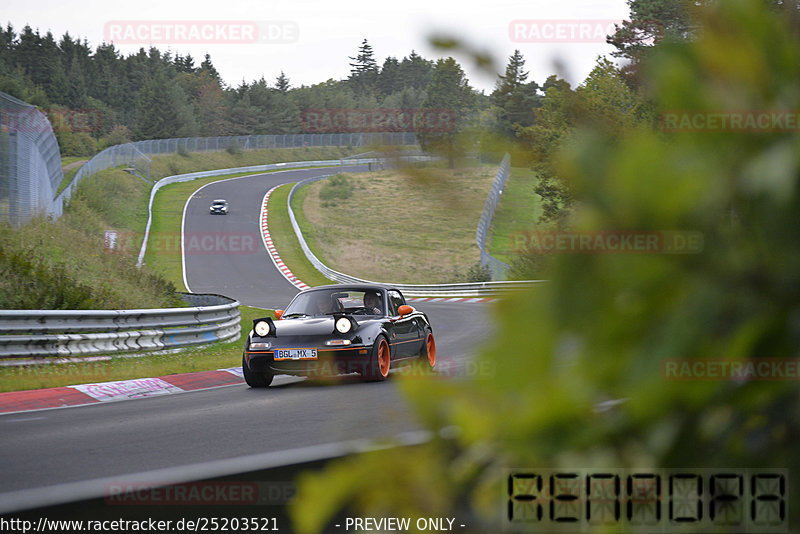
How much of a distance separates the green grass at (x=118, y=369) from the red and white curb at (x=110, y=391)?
0.33 meters

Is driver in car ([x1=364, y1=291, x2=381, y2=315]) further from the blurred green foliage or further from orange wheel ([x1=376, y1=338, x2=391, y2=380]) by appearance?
the blurred green foliage

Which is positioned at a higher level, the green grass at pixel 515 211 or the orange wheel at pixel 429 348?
the green grass at pixel 515 211

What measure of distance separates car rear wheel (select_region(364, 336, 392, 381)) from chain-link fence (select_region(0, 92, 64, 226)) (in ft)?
36.9

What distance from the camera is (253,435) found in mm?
8023

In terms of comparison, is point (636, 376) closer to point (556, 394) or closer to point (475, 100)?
point (556, 394)

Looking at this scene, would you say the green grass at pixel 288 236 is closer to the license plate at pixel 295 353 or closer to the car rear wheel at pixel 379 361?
the car rear wheel at pixel 379 361

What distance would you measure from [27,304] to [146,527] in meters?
14.5

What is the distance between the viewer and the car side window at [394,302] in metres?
13.3

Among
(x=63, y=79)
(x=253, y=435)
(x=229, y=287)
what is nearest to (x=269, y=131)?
(x=63, y=79)

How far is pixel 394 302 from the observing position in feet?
44.7

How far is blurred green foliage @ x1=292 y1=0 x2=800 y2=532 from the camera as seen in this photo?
2.52 ft

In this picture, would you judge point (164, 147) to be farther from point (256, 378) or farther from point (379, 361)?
point (379, 361)
